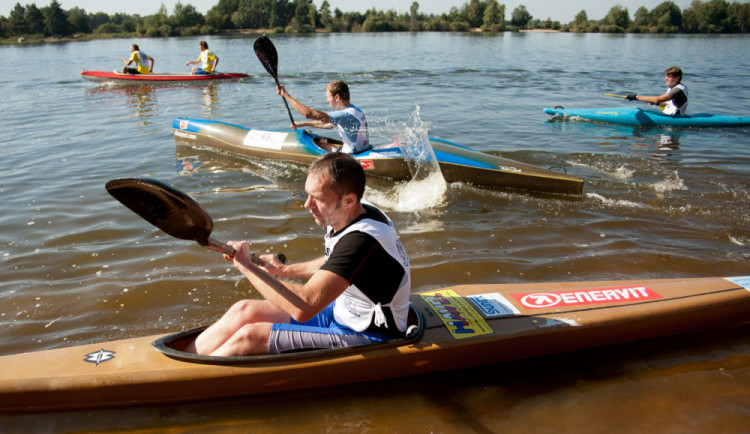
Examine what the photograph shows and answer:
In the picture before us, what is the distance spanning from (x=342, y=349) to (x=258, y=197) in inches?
177

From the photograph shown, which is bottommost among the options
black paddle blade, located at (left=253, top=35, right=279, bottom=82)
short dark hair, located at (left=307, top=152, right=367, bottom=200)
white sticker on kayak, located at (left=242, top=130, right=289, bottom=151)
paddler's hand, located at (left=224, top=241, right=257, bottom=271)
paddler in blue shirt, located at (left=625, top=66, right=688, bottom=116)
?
paddler's hand, located at (left=224, top=241, right=257, bottom=271)

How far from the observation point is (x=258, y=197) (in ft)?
22.8

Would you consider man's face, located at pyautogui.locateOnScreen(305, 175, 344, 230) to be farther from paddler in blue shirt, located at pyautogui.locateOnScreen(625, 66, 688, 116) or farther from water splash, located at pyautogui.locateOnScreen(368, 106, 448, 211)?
paddler in blue shirt, located at pyautogui.locateOnScreen(625, 66, 688, 116)

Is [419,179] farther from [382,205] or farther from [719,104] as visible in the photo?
[719,104]

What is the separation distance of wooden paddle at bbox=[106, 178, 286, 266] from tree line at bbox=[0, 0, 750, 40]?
70434 mm

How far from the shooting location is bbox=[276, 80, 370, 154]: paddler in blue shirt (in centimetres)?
660

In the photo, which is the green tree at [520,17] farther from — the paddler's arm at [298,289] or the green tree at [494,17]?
the paddler's arm at [298,289]

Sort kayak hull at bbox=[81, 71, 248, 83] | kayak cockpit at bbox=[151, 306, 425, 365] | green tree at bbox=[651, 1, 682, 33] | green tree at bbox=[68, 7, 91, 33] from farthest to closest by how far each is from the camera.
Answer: green tree at bbox=[68, 7, 91, 33]
green tree at bbox=[651, 1, 682, 33]
kayak hull at bbox=[81, 71, 248, 83]
kayak cockpit at bbox=[151, 306, 425, 365]

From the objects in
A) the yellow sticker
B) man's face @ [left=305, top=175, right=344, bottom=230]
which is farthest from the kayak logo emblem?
the yellow sticker

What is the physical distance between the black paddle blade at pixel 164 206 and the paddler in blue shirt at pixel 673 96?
10.4 meters

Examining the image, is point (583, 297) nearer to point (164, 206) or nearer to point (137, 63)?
point (164, 206)

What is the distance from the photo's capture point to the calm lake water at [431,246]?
2998 mm

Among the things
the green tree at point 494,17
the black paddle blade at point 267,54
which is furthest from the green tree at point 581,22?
the black paddle blade at point 267,54

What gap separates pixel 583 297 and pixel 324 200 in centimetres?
225
